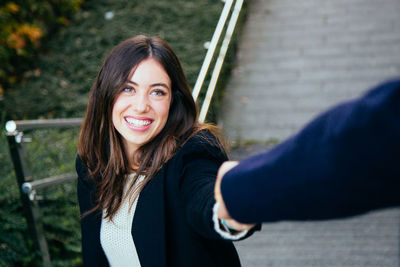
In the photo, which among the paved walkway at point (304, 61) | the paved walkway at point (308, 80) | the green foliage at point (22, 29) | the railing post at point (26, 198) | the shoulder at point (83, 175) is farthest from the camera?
the green foliage at point (22, 29)

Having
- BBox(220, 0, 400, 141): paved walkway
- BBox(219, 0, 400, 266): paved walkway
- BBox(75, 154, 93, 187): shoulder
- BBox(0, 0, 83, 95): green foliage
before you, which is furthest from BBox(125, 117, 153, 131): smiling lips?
BBox(0, 0, 83, 95): green foliage

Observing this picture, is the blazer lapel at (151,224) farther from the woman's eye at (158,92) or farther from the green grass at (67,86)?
the green grass at (67,86)

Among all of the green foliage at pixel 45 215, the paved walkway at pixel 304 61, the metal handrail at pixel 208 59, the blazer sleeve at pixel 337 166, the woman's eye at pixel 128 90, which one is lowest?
the green foliage at pixel 45 215

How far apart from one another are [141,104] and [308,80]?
13.4 feet

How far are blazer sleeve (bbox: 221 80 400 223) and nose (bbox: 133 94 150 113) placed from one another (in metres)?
1.02

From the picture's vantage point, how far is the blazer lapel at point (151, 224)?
162 centimetres

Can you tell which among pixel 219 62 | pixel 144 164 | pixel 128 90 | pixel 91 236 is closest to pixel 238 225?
pixel 144 164

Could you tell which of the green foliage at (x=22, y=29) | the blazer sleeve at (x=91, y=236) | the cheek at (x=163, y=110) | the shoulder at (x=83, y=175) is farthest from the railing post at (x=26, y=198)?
the green foliage at (x=22, y=29)

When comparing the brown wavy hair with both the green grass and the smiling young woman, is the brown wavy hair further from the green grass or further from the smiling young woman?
Result: the green grass

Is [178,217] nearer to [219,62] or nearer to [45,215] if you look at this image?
[45,215]

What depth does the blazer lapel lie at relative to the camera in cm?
162

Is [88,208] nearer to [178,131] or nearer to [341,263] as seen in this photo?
[178,131]

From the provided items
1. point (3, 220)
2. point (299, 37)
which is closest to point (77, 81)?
point (299, 37)

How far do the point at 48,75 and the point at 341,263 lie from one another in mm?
5654
